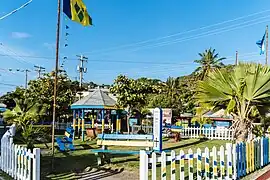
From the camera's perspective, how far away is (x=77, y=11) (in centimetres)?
1012

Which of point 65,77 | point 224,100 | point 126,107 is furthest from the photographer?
point 65,77

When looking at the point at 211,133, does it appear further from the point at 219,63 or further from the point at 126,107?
the point at 219,63

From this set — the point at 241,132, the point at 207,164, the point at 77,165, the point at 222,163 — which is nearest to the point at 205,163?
the point at 207,164

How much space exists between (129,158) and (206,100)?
4.16m

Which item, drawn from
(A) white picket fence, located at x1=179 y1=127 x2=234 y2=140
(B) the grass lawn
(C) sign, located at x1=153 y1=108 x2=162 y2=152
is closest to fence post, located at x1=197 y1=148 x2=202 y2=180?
(B) the grass lawn

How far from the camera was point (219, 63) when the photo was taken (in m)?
53.8

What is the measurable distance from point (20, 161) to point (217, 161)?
4.99 meters

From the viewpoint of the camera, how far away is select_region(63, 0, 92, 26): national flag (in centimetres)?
988

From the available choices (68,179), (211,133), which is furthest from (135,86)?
(68,179)

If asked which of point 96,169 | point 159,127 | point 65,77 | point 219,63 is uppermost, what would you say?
point 219,63

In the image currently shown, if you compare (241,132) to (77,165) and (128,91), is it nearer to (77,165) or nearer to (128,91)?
(77,165)

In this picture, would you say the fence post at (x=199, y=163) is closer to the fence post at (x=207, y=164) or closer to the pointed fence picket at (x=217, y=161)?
the pointed fence picket at (x=217, y=161)

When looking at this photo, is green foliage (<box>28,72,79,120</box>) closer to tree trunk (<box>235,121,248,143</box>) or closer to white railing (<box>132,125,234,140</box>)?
white railing (<box>132,125,234,140</box>)

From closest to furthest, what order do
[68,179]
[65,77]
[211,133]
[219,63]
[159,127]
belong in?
[68,179], [159,127], [211,133], [65,77], [219,63]
